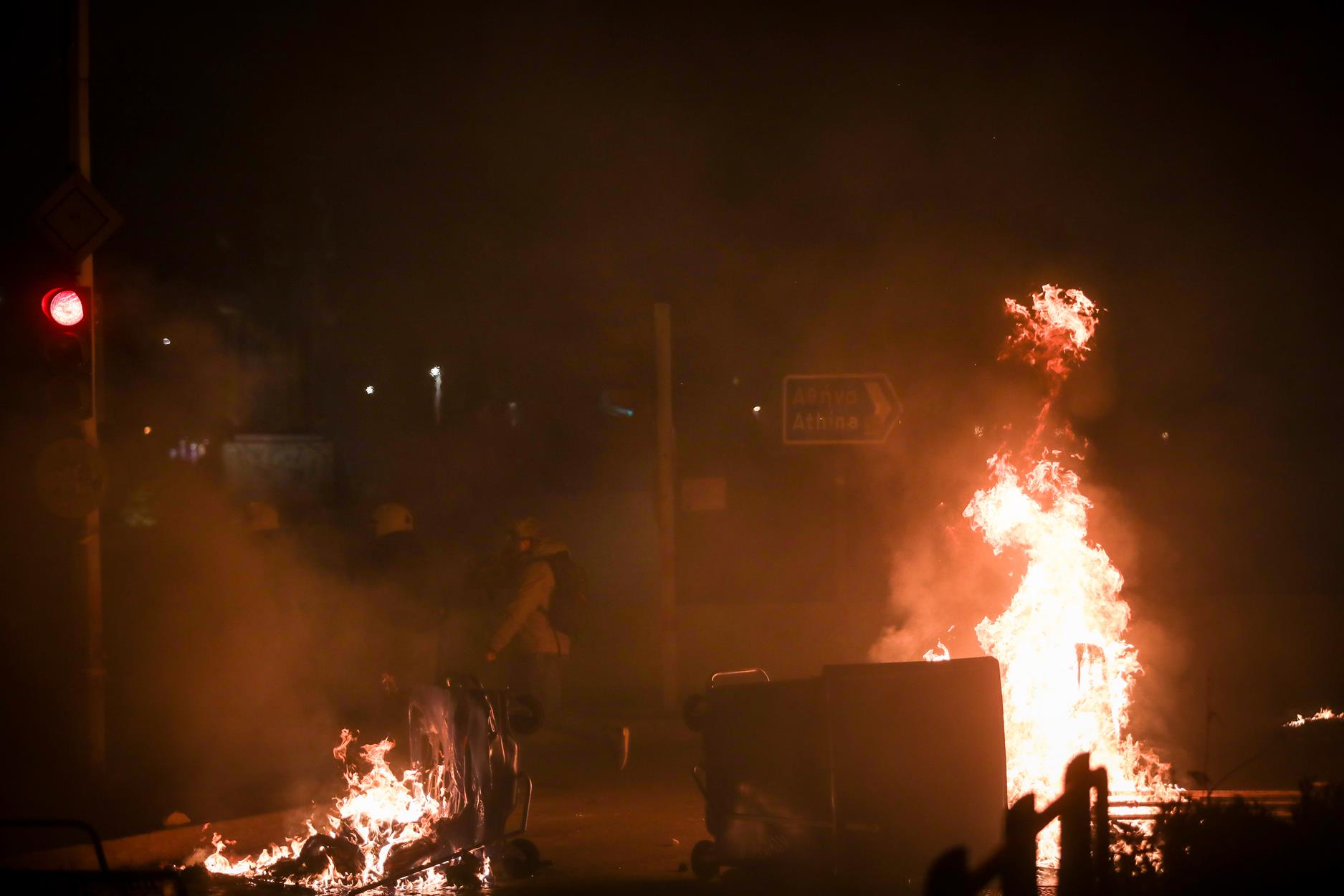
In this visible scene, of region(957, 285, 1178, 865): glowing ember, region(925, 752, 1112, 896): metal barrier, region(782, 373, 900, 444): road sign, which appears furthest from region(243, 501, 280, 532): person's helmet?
region(925, 752, 1112, 896): metal barrier

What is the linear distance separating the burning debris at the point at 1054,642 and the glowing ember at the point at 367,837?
3122 millimetres

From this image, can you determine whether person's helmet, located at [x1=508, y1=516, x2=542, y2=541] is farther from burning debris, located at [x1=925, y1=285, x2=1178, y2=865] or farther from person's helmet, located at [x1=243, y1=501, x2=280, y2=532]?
burning debris, located at [x1=925, y1=285, x2=1178, y2=865]

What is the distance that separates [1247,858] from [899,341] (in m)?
14.8

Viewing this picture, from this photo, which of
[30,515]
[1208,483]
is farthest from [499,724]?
[1208,483]

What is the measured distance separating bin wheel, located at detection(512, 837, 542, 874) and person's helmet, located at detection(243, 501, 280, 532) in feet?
12.7

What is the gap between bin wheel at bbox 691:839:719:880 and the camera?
5879 millimetres

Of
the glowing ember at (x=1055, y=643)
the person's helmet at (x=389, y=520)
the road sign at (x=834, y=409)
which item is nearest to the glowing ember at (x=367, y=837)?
the person's helmet at (x=389, y=520)

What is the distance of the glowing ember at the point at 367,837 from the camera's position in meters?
5.84

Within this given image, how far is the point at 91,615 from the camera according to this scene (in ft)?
27.6

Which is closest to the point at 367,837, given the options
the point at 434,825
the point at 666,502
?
the point at 434,825

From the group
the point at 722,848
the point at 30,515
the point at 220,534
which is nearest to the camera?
the point at 722,848

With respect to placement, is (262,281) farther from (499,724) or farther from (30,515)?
(499,724)

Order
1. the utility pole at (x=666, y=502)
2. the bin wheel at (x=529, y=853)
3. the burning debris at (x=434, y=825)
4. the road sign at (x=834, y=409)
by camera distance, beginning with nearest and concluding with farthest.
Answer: the burning debris at (x=434, y=825)
the bin wheel at (x=529, y=853)
the road sign at (x=834, y=409)
the utility pole at (x=666, y=502)

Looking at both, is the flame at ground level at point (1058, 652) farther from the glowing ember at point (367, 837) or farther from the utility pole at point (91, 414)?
the utility pole at point (91, 414)
